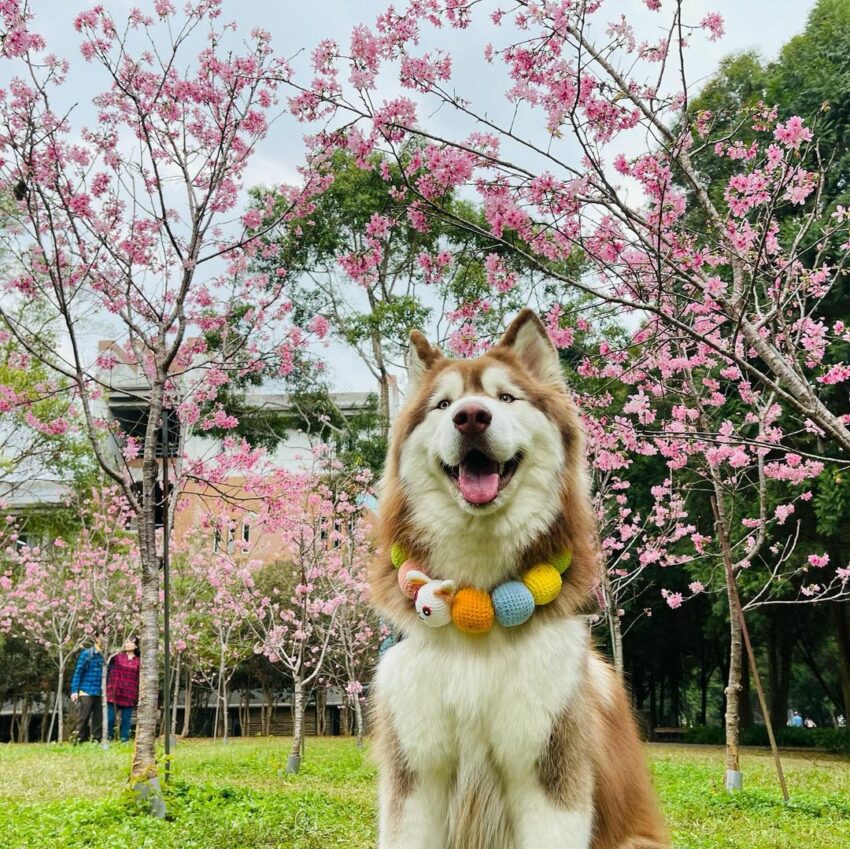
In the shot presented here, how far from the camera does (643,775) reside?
2.81 metres

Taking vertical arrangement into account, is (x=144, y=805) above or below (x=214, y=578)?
below

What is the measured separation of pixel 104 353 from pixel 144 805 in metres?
4.52

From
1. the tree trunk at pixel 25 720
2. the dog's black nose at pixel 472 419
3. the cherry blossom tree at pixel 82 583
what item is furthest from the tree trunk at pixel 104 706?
the dog's black nose at pixel 472 419

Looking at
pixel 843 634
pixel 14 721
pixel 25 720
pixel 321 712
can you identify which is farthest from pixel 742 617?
pixel 14 721

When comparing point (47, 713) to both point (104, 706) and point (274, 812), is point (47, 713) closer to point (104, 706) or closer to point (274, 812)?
point (104, 706)

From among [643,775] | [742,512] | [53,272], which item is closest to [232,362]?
[53,272]

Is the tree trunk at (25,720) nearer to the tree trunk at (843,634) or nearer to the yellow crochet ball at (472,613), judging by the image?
the tree trunk at (843,634)

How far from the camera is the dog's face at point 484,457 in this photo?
252cm

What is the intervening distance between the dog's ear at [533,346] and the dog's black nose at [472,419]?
0.51 m

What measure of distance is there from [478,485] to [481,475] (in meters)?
0.04

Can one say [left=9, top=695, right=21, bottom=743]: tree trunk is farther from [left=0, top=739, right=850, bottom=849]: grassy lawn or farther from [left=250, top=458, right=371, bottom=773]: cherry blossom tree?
[left=0, top=739, right=850, bottom=849]: grassy lawn

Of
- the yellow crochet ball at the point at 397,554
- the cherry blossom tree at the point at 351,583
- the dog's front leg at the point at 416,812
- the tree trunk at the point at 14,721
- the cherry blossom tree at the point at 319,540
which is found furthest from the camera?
the tree trunk at the point at 14,721

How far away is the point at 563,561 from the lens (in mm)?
2615

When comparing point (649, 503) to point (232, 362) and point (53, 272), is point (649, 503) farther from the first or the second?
point (53, 272)
